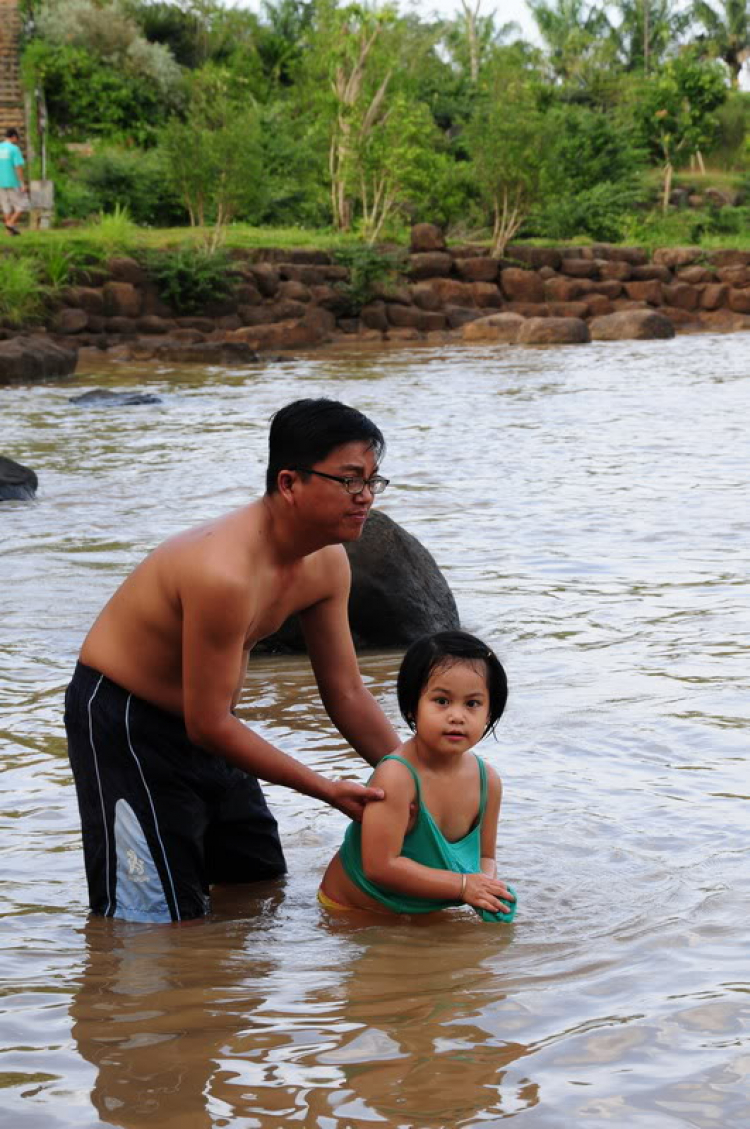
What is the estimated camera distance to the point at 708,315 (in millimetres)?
32500

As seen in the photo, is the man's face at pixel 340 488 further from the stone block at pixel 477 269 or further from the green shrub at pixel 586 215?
the green shrub at pixel 586 215

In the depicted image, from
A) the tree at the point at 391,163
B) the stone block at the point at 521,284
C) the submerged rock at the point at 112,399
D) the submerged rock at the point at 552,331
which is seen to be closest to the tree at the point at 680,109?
the stone block at the point at 521,284

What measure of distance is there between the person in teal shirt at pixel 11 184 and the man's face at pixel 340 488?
75.7ft

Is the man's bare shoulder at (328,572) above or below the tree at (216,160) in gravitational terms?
below

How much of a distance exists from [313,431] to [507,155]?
2859cm

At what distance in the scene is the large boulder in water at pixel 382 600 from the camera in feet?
20.3

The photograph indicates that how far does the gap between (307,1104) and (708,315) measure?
1239 inches

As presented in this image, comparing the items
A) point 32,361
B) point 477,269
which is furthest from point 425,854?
point 477,269

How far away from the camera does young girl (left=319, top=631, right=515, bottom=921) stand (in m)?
3.28

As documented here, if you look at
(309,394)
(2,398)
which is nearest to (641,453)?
(309,394)

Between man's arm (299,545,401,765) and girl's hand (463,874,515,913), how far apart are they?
0.41 metres

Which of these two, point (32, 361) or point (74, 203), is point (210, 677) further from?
point (74, 203)

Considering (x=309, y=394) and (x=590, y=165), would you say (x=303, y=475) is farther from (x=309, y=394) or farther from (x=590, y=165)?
(x=590, y=165)

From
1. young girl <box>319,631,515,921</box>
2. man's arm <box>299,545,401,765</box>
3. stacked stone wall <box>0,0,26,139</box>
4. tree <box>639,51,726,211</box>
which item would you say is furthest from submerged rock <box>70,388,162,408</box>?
tree <box>639,51,726,211</box>
